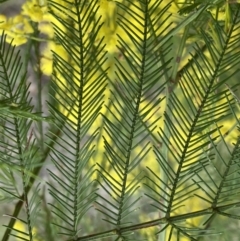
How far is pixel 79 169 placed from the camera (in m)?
0.29

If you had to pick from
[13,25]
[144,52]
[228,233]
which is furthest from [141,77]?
[228,233]

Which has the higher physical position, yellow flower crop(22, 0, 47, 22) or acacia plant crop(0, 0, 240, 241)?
yellow flower crop(22, 0, 47, 22)

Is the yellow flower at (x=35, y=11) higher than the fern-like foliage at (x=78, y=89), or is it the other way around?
the yellow flower at (x=35, y=11)

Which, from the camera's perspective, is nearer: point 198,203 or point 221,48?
point 221,48

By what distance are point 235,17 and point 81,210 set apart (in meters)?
0.15

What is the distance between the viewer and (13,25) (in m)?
0.34

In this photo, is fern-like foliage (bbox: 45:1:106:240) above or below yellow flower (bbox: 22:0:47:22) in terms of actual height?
below

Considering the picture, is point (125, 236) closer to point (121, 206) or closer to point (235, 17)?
point (121, 206)

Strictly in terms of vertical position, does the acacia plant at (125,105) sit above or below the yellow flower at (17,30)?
below

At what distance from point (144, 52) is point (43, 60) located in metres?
0.16

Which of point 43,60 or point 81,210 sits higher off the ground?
point 43,60

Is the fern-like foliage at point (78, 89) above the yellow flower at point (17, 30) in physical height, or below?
below

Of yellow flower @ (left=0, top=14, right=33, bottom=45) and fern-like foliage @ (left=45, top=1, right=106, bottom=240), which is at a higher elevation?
yellow flower @ (left=0, top=14, right=33, bottom=45)

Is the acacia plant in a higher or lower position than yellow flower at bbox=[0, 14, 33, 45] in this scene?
lower
